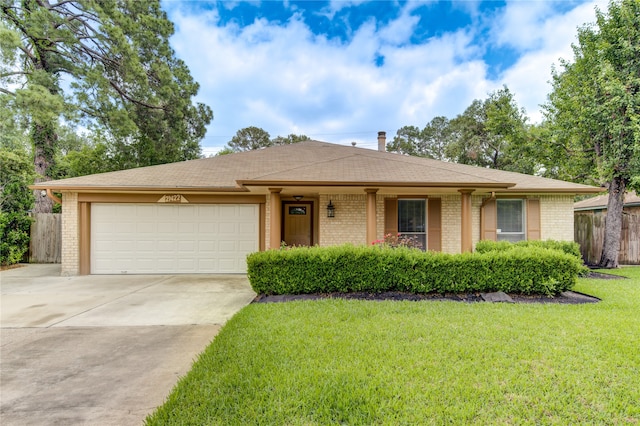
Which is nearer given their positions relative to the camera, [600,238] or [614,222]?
[614,222]

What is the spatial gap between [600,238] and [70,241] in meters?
17.0

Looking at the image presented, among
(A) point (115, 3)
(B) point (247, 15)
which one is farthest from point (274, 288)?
(A) point (115, 3)

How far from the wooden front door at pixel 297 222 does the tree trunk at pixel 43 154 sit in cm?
1070

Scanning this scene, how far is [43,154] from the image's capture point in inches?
501

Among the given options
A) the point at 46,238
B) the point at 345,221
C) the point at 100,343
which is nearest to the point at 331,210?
the point at 345,221

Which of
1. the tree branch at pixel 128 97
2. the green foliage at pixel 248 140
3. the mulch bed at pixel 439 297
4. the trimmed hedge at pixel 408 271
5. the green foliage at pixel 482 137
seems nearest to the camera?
the mulch bed at pixel 439 297

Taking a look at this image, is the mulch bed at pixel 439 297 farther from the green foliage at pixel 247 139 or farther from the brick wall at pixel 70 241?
the green foliage at pixel 247 139

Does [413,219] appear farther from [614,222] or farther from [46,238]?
[46,238]

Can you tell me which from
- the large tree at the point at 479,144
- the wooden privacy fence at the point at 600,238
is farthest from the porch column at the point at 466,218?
the large tree at the point at 479,144

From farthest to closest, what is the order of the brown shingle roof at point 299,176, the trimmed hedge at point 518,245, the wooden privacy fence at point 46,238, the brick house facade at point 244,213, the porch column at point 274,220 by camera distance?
the wooden privacy fence at point 46,238 < the brick house facade at point 244,213 < the brown shingle roof at point 299,176 < the porch column at point 274,220 < the trimmed hedge at point 518,245

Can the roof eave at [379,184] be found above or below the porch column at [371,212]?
above

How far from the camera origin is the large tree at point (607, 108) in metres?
8.70

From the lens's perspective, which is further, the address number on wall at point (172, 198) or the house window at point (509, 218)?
the house window at point (509, 218)

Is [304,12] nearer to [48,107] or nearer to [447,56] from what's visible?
[447,56]
